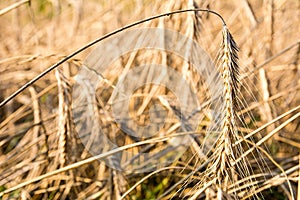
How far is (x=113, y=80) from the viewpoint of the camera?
5.58 ft

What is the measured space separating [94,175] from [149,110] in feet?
→ 0.88

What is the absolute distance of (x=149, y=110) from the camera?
5.50 feet

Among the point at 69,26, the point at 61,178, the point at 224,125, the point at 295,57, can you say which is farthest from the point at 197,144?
the point at 69,26

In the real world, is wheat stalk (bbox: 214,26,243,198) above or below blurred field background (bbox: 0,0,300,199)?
below

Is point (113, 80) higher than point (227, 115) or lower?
higher

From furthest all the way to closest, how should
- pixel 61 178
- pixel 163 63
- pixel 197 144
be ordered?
pixel 163 63 < pixel 197 144 < pixel 61 178

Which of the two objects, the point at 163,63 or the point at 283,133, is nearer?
the point at 163,63

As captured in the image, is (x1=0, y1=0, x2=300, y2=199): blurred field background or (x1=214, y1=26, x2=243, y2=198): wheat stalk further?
(x1=0, y1=0, x2=300, y2=199): blurred field background

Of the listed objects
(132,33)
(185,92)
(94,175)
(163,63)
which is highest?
(132,33)

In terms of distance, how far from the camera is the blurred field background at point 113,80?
142 centimetres

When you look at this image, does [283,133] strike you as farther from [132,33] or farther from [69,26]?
[69,26]

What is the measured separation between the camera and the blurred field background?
142 centimetres

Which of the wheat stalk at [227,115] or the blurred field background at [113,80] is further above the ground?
the blurred field background at [113,80]

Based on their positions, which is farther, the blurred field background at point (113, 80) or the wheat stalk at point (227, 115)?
the blurred field background at point (113, 80)
